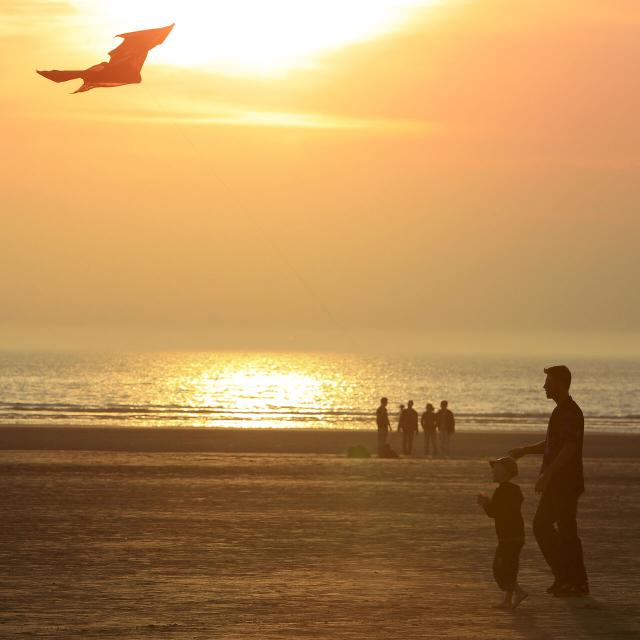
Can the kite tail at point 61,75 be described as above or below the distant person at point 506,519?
above

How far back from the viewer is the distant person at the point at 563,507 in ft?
34.3

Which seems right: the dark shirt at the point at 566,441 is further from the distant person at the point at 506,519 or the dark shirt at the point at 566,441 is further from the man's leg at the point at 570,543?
the distant person at the point at 506,519

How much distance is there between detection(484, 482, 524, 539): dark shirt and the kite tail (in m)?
11.4

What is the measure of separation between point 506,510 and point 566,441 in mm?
770

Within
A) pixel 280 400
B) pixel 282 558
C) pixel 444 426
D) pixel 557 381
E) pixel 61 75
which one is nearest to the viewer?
pixel 557 381

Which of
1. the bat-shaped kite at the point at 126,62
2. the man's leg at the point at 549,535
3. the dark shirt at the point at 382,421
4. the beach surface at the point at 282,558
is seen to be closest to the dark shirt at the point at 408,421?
the dark shirt at the point at 382,421

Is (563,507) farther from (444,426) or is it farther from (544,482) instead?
(444,426)

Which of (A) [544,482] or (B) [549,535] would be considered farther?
(B) [549,535]

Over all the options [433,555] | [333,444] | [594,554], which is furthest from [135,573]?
[333,444]

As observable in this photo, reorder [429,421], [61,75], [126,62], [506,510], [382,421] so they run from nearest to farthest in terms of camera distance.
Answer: [506,510], [61,75], [126,62], [382,421], [429,421]

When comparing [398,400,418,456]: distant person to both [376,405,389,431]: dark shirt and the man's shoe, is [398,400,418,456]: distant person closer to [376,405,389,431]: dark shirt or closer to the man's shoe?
[376,405,389,431]: dark shirt

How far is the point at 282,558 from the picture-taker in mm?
12453

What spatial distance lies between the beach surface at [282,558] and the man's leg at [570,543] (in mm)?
217

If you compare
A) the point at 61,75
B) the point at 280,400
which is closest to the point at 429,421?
the point at 61,75
